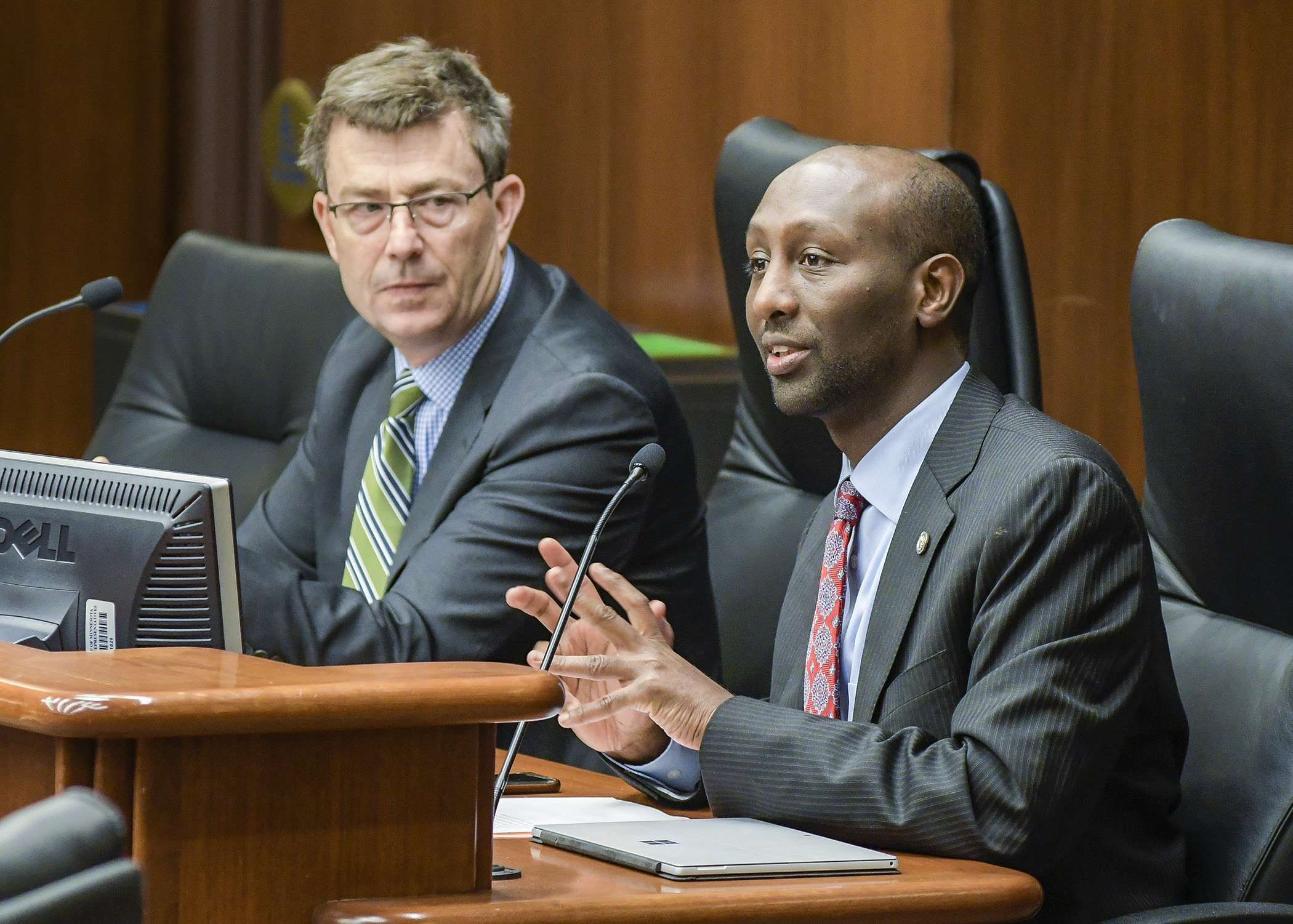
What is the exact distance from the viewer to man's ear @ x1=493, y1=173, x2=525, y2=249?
2.71 m

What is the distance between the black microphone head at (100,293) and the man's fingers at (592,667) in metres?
0.93

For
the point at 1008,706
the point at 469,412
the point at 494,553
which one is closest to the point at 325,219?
the point at 469,412

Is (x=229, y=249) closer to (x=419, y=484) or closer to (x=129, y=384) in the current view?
(x=129, y=384)

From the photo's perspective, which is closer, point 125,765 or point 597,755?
point 125,765

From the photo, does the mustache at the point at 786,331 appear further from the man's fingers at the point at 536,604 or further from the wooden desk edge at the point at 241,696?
the wooden desk edge at the point at 241,696

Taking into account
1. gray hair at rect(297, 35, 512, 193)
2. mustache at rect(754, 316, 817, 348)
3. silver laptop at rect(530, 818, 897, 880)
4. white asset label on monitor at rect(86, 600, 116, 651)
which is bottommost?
silver laptop at rect(530, 818, 897, 880)

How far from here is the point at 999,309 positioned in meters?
2.19

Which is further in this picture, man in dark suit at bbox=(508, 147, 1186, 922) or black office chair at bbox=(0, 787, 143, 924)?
man in dark suit at bbox=(508, 147, 1186, 922)

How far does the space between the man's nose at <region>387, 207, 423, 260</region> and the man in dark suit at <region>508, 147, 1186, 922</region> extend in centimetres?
82

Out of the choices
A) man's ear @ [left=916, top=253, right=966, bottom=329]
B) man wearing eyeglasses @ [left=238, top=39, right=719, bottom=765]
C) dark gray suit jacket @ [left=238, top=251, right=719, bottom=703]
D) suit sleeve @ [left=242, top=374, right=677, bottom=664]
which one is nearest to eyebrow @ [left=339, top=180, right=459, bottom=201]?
man wearing eyeglasses @ [left=238, top=39, right=719, bottom=765]

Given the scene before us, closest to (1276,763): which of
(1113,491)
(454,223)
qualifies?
A: (1113,491)

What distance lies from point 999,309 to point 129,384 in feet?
6.38

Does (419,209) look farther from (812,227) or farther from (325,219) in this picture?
(812,227)

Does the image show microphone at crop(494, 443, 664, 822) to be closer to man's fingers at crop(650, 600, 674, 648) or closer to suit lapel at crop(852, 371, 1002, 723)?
man's fingers at crop(650, 600, 674, 648)
